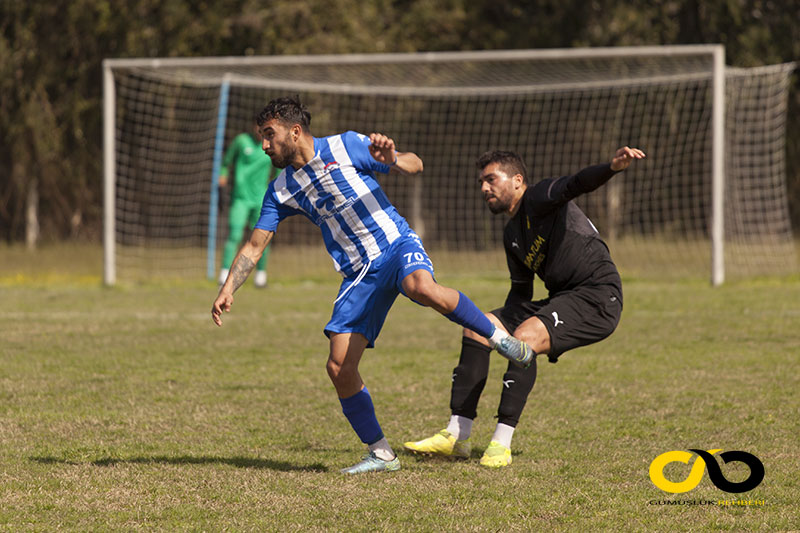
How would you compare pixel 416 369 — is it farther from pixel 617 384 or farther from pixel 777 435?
→ pixel 777 435

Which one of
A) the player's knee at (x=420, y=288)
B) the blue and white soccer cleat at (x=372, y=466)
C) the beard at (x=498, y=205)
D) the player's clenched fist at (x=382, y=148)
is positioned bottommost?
the blue and white soccer cleat at (x=372, y=466)

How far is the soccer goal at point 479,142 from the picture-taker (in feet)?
51.6

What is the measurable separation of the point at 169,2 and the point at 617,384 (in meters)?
18.2

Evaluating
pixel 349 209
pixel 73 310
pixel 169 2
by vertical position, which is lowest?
pixel 73 310

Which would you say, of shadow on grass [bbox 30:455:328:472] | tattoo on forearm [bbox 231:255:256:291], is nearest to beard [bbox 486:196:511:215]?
tattoo on forearm [bbox 231:255:256:291]

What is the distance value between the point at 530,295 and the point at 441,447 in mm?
958

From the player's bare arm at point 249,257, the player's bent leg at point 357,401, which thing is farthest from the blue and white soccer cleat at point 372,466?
the player's bare arm at point 249,257

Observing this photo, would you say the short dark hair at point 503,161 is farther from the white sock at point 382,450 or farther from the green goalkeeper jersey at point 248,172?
the green goalkeeper jersey at point 248,172

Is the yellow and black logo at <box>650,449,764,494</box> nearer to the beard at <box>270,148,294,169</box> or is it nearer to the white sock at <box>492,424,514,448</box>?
the white sock at <box>492,424,514,448</box>

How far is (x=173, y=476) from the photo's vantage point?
187 inches

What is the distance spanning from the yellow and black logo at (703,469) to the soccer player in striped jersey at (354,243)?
777mm

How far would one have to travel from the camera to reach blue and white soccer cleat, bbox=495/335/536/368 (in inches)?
188

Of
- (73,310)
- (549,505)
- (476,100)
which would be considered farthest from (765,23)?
(549,505)

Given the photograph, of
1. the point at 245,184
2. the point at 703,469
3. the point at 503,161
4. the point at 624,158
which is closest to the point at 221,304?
the point at 503,161
